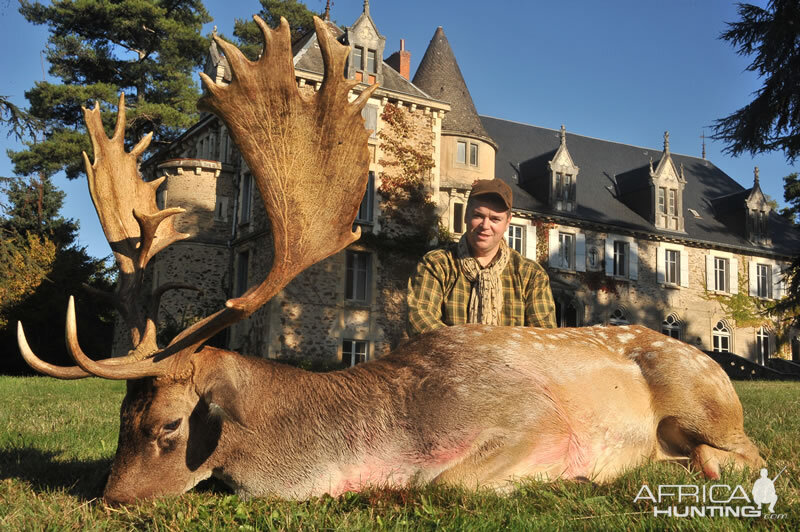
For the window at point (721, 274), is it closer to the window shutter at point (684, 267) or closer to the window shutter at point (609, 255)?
the window shutter at point (684, 267)

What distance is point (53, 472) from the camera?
499 centimetres

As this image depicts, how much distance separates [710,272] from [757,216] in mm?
5054

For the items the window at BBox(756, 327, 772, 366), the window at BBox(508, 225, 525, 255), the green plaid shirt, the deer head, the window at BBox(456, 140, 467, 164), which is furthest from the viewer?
the window at BBox(756, 327, 772, 366)

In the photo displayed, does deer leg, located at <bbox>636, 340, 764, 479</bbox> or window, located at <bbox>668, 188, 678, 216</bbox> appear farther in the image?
window, located at <bbox>668, 188, 678, 216</bbox>

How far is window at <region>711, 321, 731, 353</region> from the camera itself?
129 ft

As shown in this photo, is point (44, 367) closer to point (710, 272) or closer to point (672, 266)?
point (672, 266)

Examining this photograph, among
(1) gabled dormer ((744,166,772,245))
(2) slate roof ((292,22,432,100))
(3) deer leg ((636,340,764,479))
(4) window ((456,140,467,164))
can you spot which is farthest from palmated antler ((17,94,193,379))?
(1) gabled dormer ((744,166,772,245))

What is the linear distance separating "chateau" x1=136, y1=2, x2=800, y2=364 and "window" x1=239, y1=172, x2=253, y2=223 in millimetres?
84

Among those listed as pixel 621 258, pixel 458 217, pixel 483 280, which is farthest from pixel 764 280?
pixel 483 280

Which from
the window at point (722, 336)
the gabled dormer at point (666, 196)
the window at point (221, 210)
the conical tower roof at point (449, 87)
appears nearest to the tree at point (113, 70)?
the window at point (221, 210)

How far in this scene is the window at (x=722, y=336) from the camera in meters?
39.3

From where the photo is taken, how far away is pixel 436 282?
6281 millimetres

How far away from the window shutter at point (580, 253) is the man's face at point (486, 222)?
3056cm

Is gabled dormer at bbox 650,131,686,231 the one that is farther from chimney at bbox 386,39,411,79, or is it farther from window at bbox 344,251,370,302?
window at bbox 344,251,370,302
